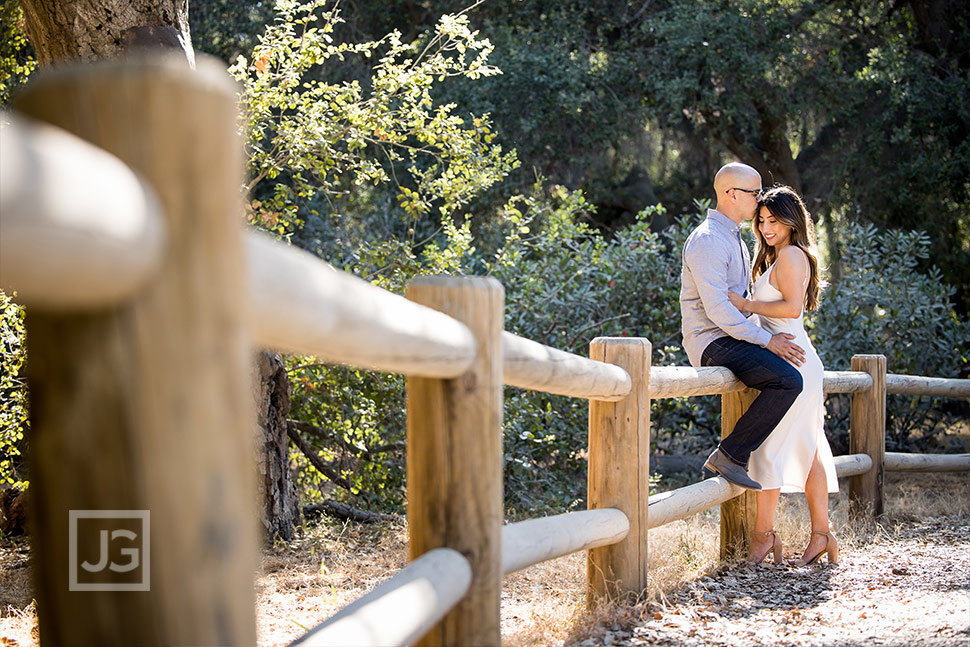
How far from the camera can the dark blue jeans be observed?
4539 millimetres

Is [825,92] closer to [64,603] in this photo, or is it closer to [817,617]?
[817,617]

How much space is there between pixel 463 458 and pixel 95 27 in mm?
3386

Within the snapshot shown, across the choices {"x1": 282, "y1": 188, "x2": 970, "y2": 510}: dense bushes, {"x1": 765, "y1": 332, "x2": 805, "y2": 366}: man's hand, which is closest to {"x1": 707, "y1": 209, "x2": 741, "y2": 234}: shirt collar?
{"x1": 765, "y1": 332, "x2": 805, "y2": 366}: man's hand

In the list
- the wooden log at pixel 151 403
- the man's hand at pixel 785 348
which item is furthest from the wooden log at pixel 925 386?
the wooden log at pixel 151 403

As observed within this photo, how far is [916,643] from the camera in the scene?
10.2 ft

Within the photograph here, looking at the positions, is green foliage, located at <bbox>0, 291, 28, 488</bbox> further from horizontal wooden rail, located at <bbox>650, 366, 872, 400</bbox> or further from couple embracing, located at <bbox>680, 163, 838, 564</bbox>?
couple embracing, located at <bbox>680, 163, 838, 564</bbox>

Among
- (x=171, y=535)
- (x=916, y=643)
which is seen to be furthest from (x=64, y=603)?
(x=916, y=643)

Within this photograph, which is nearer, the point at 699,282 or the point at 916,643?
the point at 916,643

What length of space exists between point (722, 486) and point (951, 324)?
5.92 metres

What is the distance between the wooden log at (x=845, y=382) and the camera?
5488mm

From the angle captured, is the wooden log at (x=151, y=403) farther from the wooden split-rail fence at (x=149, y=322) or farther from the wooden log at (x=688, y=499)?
the wooden log at (x=688, y=499)

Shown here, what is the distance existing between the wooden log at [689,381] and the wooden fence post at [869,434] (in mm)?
1987

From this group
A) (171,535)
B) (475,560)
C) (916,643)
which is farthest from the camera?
(916,643)

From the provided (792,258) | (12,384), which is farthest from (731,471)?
(12,384)
